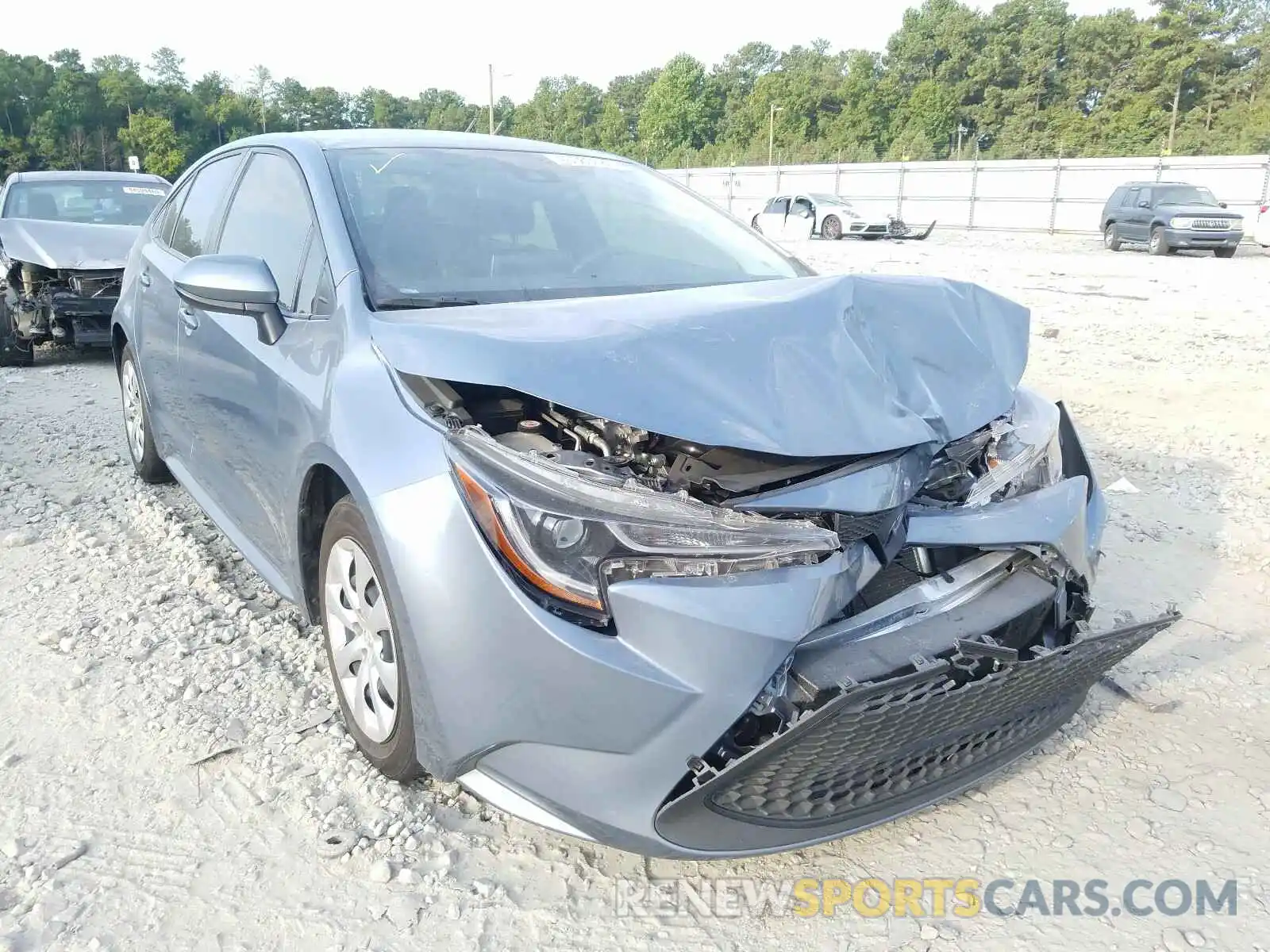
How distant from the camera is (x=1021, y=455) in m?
2.35

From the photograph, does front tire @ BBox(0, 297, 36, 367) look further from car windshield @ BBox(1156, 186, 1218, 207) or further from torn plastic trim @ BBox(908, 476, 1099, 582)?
car windshield @ BBox(1156, 186, 1218, 207)

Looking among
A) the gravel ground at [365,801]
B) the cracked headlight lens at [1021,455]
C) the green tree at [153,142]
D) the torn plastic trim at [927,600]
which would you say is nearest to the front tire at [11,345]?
the gravel ground at [365,801]

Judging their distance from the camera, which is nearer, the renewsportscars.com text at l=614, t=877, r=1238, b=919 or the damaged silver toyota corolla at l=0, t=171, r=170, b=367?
the renewsportscars.com text at l=614, t=877, r=1238, b=919

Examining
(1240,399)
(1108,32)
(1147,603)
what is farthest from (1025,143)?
(1147,603)

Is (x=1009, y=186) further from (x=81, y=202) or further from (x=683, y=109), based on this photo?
(x=683, y=109)

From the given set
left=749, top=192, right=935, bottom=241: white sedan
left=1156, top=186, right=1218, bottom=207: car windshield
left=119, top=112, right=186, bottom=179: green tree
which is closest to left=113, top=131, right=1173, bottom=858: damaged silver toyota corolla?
left=1156, top=186, right=1218, bottom=207: car windshield

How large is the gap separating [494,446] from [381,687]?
728 mm

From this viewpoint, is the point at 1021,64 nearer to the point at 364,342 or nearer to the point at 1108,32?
the point at 1108,32

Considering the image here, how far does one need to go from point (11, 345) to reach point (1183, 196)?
20.6 m

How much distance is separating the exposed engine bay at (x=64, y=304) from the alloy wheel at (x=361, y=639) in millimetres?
6135

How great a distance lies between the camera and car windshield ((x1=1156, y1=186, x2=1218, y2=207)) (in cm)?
1912

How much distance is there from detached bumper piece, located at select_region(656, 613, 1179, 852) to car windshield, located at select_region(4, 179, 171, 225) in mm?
8373

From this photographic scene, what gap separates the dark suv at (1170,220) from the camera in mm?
18250

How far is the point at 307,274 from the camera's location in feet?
8.79
